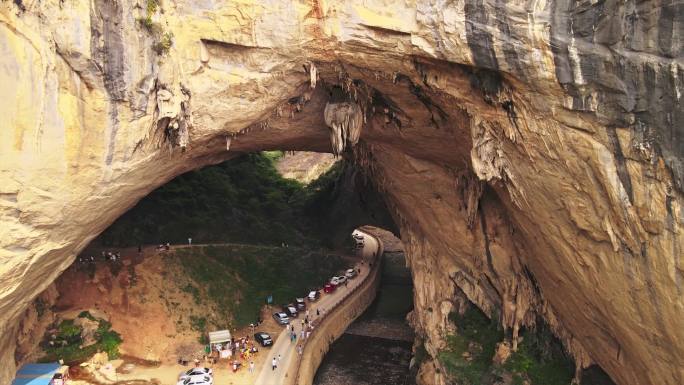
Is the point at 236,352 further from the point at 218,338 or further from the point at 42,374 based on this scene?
the point at 42,374

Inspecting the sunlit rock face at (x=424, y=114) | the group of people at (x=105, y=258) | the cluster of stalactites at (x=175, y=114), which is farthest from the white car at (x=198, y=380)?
the cluster of stalactites at (x=175, y=114)

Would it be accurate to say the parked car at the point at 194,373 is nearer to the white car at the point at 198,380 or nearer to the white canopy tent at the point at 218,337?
the white car at the point at 198,380

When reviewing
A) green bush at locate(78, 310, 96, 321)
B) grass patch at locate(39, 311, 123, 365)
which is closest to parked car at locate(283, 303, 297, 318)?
grass patch at locate(39, 311, 123, 365)

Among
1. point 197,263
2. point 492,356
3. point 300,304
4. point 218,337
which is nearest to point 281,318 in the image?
point 300,304

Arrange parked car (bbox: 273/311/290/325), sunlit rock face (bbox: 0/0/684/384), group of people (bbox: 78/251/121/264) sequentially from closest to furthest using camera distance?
sunlit rock face (bbox: 0/0/684/384) < group of people (bbox: 78/251/121/264) < parked car (bbox: 273/311/290/325)

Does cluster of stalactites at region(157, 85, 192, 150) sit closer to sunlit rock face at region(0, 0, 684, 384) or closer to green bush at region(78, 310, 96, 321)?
sunlit rock face at region(0, 0, 684, 384)

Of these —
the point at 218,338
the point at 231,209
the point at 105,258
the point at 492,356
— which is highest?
the point at 231,209
